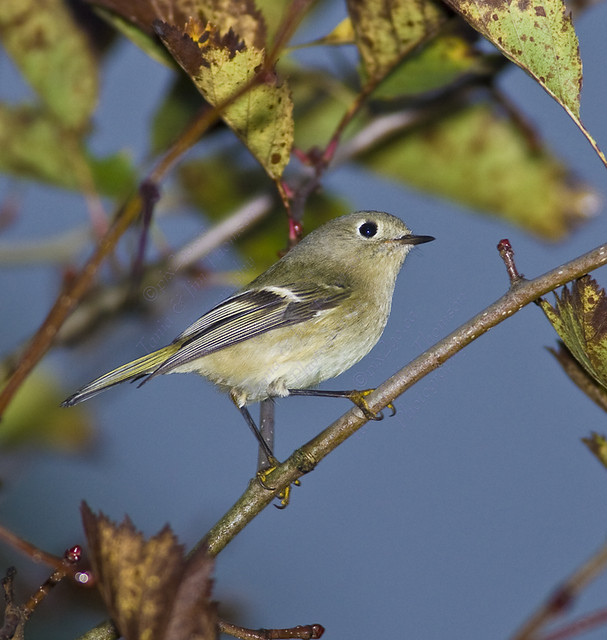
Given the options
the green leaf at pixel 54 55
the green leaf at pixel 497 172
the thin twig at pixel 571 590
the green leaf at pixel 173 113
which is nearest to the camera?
the thin twig at pixel 571 590

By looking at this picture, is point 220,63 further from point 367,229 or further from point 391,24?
point 367,229

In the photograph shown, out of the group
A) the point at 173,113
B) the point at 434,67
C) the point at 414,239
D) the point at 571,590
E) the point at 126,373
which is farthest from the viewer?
the point at 414,239

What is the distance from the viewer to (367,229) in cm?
166

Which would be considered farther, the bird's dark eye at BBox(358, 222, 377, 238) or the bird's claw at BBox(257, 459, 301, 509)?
the bird's dark eye at BBox(358, 222, 377, 238)

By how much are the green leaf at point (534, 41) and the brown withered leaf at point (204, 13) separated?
9.5 inches

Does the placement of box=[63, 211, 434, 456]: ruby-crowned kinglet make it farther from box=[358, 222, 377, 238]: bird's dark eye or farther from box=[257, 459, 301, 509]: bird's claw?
box=[257, 459, 301, 509]: bird's claw

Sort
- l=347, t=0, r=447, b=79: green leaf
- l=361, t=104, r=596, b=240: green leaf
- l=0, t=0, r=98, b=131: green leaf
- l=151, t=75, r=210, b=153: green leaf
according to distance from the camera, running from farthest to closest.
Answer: l=361, t=104, r=596, b=240: green leaf → l=151, t=75, r=210, b=153: green leaf → l=0, t=0, r=98, b=131: green leaf → l=347, t=0, r=447, b=79: green leaf

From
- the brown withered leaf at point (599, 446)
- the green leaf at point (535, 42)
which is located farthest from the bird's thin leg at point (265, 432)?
the green leaf at point (535, 42)

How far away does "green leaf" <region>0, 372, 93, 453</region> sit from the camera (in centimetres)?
143

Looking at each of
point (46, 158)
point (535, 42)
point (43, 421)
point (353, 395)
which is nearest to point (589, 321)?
point (535, 42)

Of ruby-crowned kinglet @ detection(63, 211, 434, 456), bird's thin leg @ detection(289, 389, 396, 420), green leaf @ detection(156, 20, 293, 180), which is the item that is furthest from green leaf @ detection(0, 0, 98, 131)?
bird's thin leg @ detection(289, 389, 396, 420)

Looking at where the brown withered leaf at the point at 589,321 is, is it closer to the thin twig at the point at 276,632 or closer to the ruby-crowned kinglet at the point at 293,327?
the thin twig at the point at 276,632

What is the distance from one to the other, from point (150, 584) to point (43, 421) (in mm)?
939

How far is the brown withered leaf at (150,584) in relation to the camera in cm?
65
